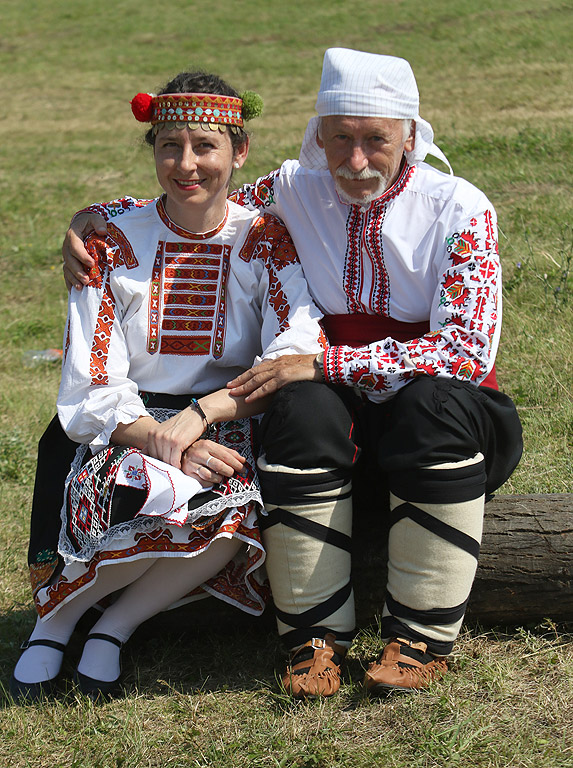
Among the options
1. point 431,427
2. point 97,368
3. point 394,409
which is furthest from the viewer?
point 97,368

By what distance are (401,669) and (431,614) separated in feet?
0.57

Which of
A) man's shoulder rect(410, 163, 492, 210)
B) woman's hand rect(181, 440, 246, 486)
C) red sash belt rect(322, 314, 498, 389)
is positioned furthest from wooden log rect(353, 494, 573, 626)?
man's shoulder rect(410, 163, 492, 210)

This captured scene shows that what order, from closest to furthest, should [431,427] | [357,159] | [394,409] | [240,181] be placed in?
[431,427] < [394,409] < [357,159] < [240,181]

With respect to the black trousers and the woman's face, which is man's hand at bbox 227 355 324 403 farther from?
the woman's face

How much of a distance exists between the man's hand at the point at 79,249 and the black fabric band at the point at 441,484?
1.20 meters

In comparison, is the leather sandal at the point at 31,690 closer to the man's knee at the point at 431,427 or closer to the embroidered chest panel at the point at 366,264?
the man's knee at the point at 431,427

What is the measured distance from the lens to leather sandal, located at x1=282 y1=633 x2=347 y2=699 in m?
2.56

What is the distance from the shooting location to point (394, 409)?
102 inches

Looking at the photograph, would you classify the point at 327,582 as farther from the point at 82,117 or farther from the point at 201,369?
the point at 82,117

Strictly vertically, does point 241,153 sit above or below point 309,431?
above

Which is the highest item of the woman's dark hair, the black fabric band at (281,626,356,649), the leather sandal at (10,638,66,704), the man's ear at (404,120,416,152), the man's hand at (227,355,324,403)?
the woman's dark hair

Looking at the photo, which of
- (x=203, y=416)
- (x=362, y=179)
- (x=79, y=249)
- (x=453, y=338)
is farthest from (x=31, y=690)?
(x=362, y=179)

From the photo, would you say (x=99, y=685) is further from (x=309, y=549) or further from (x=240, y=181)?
(x=240, y=181)

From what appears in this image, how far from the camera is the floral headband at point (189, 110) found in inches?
112
